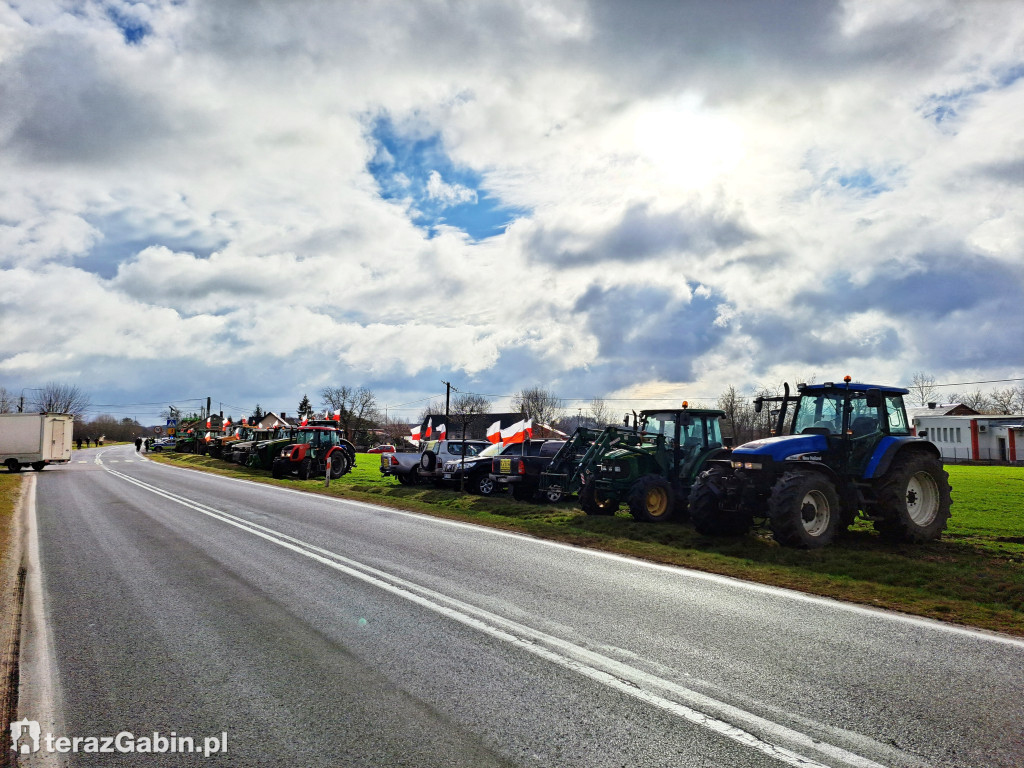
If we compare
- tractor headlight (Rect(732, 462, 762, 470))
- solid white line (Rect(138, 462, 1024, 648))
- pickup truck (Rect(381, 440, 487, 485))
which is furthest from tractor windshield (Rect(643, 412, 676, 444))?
pickup truck (Rect(381, 440, 487, 485))

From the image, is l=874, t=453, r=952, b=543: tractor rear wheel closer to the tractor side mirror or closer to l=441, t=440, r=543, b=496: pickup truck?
the tractor side mirror

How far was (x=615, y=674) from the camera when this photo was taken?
4.68 metres

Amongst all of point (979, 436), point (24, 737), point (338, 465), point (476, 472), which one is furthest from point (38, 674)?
point (979, 436)

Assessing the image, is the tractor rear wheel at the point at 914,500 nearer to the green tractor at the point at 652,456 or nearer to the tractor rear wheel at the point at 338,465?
the green tractor at the point at 652,456

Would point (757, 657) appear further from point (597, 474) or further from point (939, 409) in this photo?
point (939, 409)

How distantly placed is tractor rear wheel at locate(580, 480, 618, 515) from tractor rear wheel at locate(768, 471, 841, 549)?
479 centimetres

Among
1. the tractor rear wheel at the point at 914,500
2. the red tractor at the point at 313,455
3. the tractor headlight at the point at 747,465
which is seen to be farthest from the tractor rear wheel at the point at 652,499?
the red tractor at the point at 313,455

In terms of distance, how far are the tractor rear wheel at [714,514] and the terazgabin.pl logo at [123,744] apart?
28.4 ft

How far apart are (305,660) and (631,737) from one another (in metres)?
2.66

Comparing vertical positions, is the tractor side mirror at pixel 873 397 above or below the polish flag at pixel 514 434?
above

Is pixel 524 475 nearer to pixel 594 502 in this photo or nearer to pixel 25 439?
pixel 594 502

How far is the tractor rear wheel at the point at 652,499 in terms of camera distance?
13.1 meters

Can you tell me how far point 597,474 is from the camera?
14438 millimetres

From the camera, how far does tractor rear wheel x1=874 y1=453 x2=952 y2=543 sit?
33.9 feet
